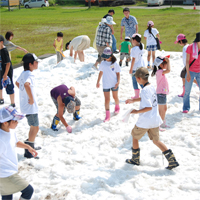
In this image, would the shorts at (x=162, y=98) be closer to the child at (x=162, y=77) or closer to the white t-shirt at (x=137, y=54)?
the child at (x=162, y=77)

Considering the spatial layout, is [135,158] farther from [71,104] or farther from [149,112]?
[71,104]

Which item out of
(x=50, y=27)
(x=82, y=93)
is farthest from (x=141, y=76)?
(x=50, y=27)

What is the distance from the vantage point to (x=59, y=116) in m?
5.86

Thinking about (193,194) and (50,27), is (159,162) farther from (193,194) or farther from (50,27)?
(50,27)

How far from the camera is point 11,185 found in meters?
3.28

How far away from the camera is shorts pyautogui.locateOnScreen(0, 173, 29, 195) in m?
3.27

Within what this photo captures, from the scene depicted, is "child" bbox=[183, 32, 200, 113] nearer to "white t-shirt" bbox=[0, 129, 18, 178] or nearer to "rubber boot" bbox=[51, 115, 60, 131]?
"rubber boot" bbox=[51, 115, 60, 131]

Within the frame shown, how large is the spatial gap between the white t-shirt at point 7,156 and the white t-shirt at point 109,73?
11.1 ft

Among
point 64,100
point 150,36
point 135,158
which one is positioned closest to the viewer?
point 135,158

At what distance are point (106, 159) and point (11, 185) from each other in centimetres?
192

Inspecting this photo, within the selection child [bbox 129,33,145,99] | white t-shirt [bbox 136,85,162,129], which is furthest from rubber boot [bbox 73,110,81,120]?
white t-shirt [bbox 136,85,162,129]

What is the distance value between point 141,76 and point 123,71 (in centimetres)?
566

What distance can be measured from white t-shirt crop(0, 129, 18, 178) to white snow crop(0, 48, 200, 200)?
32.6 inches

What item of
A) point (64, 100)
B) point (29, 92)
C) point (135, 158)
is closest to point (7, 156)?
point (29, 92)
